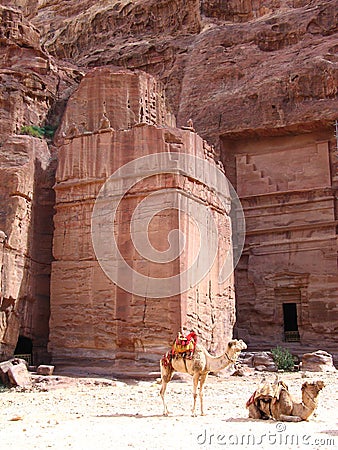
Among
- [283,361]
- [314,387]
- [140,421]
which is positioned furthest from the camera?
[283,361]

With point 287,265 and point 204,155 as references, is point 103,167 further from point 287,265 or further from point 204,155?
point 287,265

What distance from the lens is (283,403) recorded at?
792 centimetres

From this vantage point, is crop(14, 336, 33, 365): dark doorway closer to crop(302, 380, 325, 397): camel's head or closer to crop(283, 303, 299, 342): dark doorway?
crop(302, 380, 325, 397): camel's head

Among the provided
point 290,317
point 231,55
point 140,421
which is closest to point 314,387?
point 140,421

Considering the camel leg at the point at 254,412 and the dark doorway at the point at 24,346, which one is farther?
the dark doorway at the point at 24,346

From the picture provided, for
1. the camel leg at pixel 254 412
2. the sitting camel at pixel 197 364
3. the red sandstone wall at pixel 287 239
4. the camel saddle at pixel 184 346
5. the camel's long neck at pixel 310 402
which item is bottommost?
the camel leg at pixel 254 412

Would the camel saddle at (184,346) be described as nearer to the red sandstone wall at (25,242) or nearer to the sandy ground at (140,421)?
the sandy ground at (140,421)

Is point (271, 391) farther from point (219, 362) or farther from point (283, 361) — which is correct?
point (283, 361)

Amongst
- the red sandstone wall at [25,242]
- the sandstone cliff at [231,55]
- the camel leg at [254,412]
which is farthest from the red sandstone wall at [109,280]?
the sandstone cliff at [231,55]

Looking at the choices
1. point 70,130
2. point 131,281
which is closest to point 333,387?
point 131,281

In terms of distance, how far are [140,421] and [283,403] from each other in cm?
202

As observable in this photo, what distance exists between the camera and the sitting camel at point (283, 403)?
308 inches

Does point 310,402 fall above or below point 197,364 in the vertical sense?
below

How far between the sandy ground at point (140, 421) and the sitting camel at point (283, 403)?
0.20m
